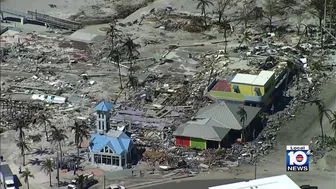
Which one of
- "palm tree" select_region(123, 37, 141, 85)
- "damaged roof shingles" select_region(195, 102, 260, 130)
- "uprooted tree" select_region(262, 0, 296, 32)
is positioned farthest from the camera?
"uprooted tree" select_region(262, 0, 296, 32)

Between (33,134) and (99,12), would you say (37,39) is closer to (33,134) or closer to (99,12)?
(99,12)

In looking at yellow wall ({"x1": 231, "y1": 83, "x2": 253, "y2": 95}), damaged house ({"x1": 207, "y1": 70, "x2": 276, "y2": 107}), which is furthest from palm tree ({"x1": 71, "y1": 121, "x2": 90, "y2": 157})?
yellow wall ({"x1": 231, "y1": 83, "x2": 253, "y2": 95})

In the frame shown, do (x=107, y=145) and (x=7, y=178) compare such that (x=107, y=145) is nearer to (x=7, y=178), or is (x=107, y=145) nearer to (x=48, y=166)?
(x=48, y=166)

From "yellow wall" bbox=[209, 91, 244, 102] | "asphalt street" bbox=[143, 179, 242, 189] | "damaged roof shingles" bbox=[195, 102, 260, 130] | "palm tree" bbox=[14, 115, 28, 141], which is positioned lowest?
"asphalt street" bbox=[143, 179, 242, 189]

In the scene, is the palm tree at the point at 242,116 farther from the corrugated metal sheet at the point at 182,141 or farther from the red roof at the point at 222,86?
the red roof at the point at 222,86

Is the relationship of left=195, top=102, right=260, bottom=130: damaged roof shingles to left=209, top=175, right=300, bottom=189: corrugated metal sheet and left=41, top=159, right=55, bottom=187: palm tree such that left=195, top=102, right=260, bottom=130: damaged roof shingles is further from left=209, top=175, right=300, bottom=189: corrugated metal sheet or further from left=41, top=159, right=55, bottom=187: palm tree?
left=209, top=175, right=300, bottom=189: corrugated metal sheet

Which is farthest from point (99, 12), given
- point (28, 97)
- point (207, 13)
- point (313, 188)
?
point (313, 188)

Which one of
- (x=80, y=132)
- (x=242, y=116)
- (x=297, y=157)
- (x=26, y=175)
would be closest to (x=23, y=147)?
(x=80, y=132)
